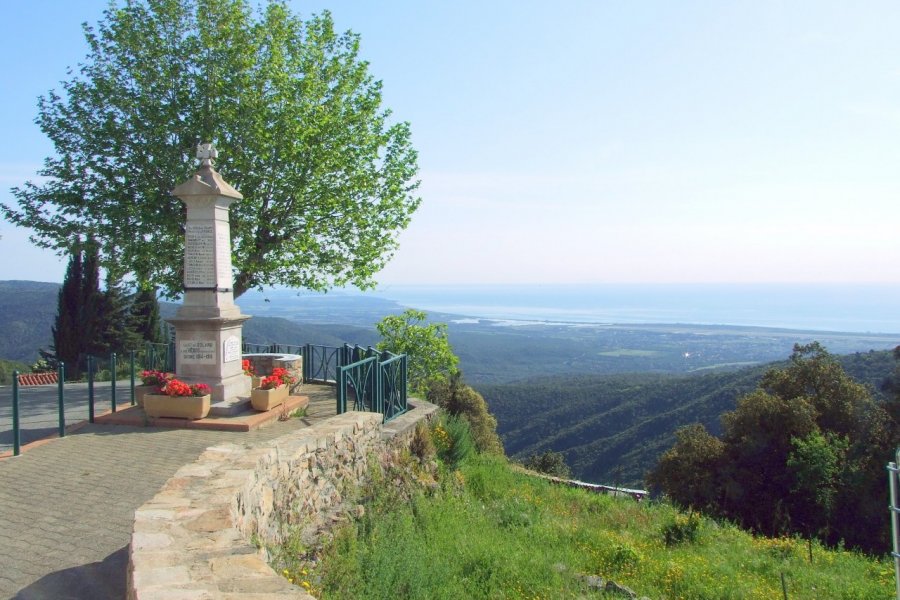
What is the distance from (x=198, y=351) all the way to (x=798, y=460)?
18.5 meters

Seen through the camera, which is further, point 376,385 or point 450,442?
point 450,442

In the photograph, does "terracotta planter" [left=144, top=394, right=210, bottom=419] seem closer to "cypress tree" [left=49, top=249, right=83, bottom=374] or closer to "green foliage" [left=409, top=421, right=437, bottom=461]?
"green foliage" [left=409, top=421, right=437, bottom=461]

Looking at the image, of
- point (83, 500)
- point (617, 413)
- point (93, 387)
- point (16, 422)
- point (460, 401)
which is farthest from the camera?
point (617, 413)

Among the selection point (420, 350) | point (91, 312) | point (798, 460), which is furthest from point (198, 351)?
point (91, 312)

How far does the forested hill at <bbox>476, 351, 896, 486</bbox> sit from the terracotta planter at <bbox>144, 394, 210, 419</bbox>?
2974 centimetres

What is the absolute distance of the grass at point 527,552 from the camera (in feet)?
19.6

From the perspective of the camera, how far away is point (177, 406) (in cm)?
976

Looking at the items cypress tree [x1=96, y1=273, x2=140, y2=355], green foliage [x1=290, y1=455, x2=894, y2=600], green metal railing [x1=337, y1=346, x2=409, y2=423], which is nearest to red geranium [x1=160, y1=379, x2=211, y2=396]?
green metal railing [x1=337, y1=346, x2=409, y2=423]

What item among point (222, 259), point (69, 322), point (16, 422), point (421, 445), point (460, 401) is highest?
point (222, 259)

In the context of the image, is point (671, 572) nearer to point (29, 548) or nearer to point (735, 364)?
point (29, 548)

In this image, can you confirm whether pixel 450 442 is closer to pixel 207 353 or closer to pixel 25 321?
pixel 207 353

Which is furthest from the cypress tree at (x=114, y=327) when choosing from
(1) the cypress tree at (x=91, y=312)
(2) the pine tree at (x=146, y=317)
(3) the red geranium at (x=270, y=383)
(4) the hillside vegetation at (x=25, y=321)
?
(4) the hillside vegetation at (x=25, y=321)

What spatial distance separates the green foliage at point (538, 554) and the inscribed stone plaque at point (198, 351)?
13.5ft

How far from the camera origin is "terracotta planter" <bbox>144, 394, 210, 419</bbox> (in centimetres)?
974
